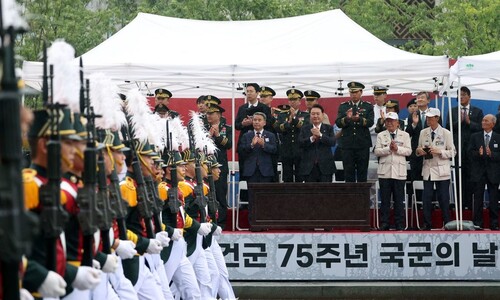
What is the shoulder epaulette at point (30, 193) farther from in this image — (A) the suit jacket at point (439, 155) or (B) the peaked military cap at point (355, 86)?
(B) the peaked military cap at point (355, 86)

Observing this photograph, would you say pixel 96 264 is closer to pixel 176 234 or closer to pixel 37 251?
pixel 37 251

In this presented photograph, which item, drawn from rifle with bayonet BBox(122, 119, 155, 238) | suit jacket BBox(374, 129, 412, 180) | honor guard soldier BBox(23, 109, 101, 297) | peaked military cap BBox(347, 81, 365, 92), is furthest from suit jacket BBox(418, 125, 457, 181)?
honor guard soldier BBox(23, 109, 101, 297)

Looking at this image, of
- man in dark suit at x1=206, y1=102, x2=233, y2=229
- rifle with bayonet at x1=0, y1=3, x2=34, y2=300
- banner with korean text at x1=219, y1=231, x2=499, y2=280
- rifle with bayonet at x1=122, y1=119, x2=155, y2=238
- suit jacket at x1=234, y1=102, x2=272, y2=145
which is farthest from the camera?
suit jacket at x1=234, y1=102, x2=272, y2=145

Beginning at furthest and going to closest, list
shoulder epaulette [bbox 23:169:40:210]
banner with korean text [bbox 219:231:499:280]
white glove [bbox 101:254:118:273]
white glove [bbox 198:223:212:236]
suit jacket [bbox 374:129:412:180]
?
suit jacket [bbox 374:129:412:180] < banner with korean text [bbox 219:231:499:280] < white glove [bbox 198:223:212:236] < white glove [bbox 101:254:118:273] < shoulder epaulette [bbox 23:169:40:210]

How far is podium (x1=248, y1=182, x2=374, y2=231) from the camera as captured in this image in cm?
1836

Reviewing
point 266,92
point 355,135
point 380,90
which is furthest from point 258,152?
point 380,90

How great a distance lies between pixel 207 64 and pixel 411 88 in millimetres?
4775

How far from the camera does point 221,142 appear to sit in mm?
19203

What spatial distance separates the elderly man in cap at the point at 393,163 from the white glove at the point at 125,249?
385 inches

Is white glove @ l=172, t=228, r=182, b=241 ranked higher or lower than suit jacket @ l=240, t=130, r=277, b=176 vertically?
lower

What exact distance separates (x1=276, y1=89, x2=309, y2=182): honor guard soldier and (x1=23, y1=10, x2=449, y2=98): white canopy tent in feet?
2.10

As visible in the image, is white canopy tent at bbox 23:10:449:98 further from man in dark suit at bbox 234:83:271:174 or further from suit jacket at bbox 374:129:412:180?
suit jacket at bbox 374:129:412:180

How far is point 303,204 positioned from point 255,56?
2479 millimetres

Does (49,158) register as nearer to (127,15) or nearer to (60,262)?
(60,262)
